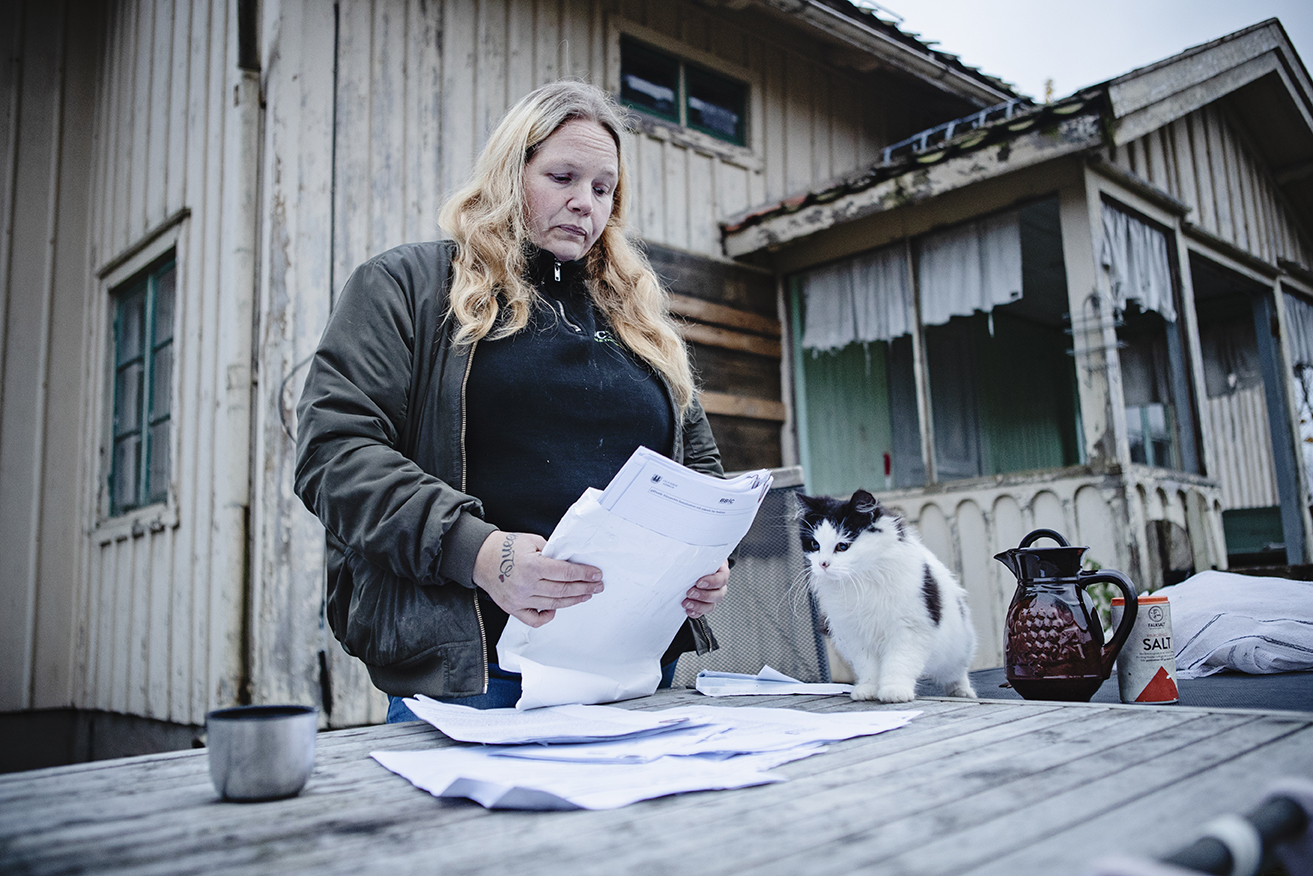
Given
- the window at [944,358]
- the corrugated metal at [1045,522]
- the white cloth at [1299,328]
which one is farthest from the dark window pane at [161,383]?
the white cloth at [1299,328]

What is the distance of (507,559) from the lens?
48.6 inches

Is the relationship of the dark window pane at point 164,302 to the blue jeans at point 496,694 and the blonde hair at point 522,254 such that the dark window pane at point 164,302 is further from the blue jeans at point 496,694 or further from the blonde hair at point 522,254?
the blue jeans at point 496,694

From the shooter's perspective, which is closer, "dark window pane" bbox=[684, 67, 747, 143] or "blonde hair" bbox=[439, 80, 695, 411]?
"blonde hair" bbox=[439, 80, 695, 411]

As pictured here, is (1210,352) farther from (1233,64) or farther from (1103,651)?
(1103,651)

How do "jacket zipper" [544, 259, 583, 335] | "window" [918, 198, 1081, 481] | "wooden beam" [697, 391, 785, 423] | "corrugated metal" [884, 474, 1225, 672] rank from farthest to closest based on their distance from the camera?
1. "wooden beam" [697, 391, 785, 423]
2. "window" [918, 198, 1081, 481]
3. "corrugated metal" [884, 474, 1225, 672]
4. "jacket zipper" [544, 259, 583, 335]

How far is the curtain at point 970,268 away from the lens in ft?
15.8

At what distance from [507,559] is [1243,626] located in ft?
6.70

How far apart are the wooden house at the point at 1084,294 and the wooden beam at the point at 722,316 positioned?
219mm

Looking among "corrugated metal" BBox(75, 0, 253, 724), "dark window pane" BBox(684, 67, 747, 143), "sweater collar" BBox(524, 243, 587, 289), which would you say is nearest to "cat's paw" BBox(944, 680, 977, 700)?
"sweater collar" BBox(524, 243, 587, 289)

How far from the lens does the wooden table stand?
0.62 m

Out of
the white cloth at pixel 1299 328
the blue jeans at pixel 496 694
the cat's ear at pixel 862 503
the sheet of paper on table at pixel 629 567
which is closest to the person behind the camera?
the sheet of paper on table at pixel 629 567

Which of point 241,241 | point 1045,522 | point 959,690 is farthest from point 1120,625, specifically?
point 241,241

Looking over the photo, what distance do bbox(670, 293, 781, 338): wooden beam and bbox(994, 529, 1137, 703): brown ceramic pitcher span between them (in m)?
3.62

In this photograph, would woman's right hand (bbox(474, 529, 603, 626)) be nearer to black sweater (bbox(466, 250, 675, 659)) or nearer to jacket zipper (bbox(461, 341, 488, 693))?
jacket zipper (bbox(461, 341, 488, 693))
